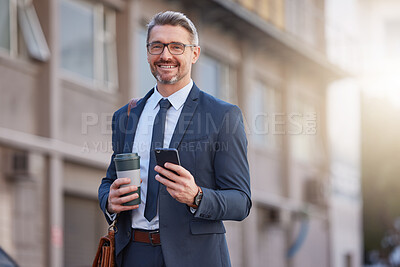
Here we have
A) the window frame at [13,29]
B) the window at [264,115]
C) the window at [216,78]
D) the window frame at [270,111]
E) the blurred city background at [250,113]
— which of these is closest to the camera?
the window frame at [13,29]

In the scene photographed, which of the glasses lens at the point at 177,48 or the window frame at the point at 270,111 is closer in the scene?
the glasses lens at the point at 177,48

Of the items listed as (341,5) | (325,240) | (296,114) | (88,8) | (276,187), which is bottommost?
(325,240)

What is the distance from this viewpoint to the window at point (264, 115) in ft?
74.4

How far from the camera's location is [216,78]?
21.0m

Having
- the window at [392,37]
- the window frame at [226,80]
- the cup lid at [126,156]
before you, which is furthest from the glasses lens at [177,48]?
the window at [392,37]

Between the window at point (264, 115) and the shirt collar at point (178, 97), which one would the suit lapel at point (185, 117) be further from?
the window at point (264, 115)

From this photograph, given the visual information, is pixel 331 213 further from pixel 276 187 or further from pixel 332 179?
pixel 276 187

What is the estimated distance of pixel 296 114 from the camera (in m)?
25.2

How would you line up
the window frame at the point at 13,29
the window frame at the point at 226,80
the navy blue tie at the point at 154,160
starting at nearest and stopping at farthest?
the navy blue tie at the point at 154,160 < the window frame at the point at 13,29 < the window frame at the point at 226,80

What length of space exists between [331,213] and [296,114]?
5.22m

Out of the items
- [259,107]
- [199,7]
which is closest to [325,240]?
[259,107]

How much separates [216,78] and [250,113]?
68.0 inches

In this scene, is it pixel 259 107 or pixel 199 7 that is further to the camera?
pixel 259 107

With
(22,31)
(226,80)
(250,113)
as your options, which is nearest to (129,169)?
(22,31)
